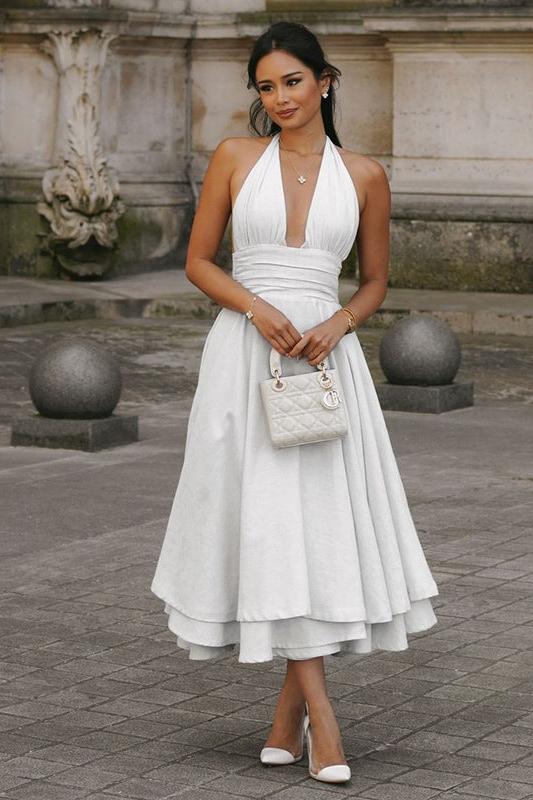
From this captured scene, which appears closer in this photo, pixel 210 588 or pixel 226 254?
pixel 210 588

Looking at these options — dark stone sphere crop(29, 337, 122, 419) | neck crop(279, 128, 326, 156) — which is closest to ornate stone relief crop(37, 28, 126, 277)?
dark stone sphere crop(29, 337, 122, 419)

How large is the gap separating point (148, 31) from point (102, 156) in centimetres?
133

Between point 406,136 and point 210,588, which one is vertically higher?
point 406,136

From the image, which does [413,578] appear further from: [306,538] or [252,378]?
[252,378]

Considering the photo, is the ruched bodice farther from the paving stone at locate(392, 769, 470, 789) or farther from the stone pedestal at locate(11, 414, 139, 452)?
the stone pedestal at locate(11, 414, 139, 452)

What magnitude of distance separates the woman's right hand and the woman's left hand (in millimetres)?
18

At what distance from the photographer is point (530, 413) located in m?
11.5

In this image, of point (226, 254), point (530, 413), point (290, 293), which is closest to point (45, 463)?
point (530, 413)

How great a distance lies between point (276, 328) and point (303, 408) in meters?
0.21

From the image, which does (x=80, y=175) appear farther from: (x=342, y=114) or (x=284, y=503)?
(x=284, y=503)

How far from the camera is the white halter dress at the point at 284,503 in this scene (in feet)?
16.7

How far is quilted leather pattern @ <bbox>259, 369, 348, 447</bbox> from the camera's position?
5066 mm

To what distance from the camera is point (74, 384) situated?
10242 millimetres

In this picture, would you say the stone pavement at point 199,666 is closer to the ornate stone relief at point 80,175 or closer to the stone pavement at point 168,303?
the stone pavement at point 168,303
